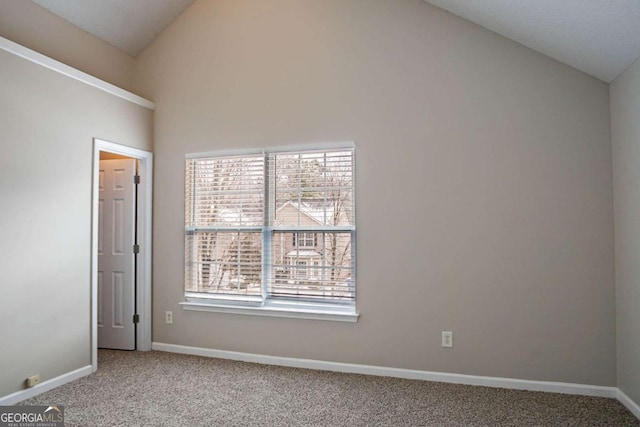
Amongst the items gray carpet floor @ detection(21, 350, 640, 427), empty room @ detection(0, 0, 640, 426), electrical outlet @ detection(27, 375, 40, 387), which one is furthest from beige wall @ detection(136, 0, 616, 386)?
electrical outlet @ detection(27, 375, 40, 387)

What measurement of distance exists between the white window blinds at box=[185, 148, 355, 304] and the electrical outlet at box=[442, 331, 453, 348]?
2.61ft

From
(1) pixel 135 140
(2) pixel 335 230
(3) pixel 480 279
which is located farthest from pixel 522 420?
(1) pixel 135 140

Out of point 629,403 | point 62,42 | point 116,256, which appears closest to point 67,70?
point 62,42

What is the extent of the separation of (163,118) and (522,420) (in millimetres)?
4080

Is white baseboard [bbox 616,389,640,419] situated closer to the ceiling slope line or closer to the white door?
the white door

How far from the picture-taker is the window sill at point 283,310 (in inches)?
143

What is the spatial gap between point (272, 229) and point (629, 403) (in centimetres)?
299

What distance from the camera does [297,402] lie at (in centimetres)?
299

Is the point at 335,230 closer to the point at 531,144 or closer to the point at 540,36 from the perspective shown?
the point at 531,144

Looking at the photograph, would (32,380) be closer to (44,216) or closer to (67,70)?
(44,216)

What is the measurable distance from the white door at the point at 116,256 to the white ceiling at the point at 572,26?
3.43 m

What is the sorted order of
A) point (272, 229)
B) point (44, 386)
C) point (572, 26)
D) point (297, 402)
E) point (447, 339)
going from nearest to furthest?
point (572, 26), point (297, 402), point (44, 386), point (447, 339), point (272, 229)

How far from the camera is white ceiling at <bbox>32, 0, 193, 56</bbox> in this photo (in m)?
3.66

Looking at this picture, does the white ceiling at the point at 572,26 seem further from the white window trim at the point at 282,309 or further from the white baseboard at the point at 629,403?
the white window trim at the point at 282,309
